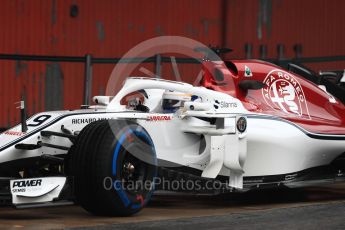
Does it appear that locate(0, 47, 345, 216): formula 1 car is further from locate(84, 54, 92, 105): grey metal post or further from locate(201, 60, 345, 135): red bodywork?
locate(84, 54, 92, 105): grey metal post

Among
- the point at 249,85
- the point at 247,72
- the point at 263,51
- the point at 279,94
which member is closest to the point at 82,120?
the point at 249,85

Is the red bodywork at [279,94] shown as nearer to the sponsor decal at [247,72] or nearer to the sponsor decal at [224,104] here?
the sponsor decal at [247,72]

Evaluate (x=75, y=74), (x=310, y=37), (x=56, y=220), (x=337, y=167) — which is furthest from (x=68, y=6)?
(x=56, y=220)

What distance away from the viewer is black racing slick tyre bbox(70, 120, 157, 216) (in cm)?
822

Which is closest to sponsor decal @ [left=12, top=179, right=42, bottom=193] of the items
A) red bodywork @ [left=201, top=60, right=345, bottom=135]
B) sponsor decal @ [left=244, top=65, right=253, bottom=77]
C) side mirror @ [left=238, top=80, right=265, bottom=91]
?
red bodywork @ [left=201, top=60, right=345, bottom=135]

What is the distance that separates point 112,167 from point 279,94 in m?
2.76

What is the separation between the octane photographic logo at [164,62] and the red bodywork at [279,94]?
256mm

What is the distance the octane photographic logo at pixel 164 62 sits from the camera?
918cm

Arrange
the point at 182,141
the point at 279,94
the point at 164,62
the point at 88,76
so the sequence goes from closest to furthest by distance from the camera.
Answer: the point at 182,141
the point at 279,94
the point at 88,76
the point at 164,62

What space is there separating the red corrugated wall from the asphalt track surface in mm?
4748

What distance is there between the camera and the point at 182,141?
930 cm

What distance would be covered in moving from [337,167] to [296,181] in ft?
2.37

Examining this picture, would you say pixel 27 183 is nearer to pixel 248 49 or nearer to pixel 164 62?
pixel 164 62

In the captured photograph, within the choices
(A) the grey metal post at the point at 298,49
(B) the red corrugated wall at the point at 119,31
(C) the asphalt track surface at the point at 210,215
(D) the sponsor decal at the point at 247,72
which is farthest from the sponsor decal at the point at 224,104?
(A) the grey metal post at the point at 298,49
